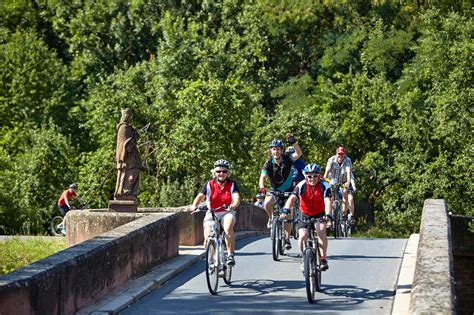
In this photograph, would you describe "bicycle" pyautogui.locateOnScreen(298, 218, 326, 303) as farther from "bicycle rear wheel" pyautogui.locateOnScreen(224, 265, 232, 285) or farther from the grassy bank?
the grassy bank

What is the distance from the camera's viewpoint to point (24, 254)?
68.4 feet

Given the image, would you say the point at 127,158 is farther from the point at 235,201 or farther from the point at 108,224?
the point at 235,201

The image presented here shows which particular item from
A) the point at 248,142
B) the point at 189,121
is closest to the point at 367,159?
the point at 248,142

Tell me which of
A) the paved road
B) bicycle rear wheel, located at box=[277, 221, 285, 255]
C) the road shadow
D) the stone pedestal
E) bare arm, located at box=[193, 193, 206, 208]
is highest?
the stone pedestal

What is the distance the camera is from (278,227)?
1655 centimetres

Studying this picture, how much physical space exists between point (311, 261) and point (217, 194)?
1.98 meters

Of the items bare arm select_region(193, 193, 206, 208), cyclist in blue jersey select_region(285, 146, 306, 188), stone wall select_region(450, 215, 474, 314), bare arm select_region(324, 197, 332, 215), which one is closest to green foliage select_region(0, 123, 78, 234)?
stone wall select_region(450, 215, 474, 314)

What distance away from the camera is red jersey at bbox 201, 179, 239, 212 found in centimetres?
1415

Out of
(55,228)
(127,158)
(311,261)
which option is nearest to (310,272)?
(311,261)

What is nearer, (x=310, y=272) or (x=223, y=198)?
(x=310, y=272)

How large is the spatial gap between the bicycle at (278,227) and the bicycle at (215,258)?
7.32 feet

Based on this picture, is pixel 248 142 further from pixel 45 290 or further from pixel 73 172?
pixel 45 290

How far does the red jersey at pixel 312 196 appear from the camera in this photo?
13.5 m

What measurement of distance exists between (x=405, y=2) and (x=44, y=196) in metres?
20.5
